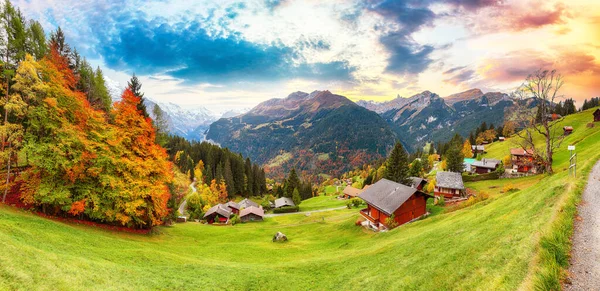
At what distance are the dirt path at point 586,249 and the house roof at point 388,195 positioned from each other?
79.7 ft

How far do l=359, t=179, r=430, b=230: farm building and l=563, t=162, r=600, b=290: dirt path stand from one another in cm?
2442

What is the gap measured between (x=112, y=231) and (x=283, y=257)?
20.2 m

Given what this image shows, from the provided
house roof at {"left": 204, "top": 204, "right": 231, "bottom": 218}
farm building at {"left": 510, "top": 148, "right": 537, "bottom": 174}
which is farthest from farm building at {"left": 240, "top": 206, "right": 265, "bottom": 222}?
farm building at {"left": 510, "top": 148, "right": 537, "bottom": 174}

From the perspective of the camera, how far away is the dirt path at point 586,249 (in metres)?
8.52

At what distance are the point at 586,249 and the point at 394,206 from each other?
29236 millimetres

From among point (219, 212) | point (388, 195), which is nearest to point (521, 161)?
point (388, 195)

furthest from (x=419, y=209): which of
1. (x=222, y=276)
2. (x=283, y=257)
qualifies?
(x=222, y=276)

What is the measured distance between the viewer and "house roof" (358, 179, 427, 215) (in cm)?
3919

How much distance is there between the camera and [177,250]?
2831 cm

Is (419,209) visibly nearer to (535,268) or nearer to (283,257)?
(283,257)

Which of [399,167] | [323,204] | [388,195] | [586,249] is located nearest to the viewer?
[586,249]

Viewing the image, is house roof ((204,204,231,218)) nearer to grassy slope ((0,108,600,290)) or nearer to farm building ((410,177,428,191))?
grassy slope ((0,108,600,290))

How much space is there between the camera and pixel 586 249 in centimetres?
1026

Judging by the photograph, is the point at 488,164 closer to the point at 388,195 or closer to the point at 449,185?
the point at 449,185
